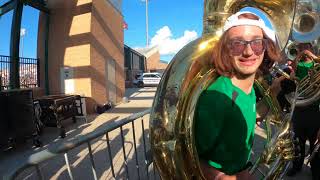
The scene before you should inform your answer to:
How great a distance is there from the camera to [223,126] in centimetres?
134

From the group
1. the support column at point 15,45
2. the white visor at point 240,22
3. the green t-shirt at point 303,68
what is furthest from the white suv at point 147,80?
the white visor at point 240,22

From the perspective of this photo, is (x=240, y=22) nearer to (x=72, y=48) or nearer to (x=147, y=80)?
(x=72, y=48)

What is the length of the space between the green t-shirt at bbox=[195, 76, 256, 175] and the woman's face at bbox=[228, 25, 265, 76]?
3.2 inches

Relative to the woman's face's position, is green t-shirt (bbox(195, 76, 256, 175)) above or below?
below

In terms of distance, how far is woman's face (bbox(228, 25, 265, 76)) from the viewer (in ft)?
4.69

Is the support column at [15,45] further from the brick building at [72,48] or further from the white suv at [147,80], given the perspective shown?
the white suv at [147,80]

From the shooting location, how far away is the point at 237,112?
139 centimetres

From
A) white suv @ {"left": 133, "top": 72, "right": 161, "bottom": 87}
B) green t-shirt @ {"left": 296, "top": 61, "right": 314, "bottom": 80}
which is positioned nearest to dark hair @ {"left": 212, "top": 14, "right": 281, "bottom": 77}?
green t-shirt @ {"left": 296, "top": 61, "right": 314, "bottom": 80}

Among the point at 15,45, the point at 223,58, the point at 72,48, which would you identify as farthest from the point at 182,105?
the point at 72,48

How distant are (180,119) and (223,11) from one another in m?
0.64

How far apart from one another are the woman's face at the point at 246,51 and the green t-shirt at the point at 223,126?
0.27 ft

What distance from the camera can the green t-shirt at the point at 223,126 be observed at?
4.33 feet

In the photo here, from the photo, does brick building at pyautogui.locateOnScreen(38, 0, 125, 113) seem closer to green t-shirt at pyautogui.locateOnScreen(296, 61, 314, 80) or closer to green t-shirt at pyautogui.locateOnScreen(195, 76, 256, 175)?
green t-shirt at pyautogui.locateOnScreen(296, 61, 314, 80)

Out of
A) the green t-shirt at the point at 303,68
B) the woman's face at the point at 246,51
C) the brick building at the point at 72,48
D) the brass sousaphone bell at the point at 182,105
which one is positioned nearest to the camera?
the brass sousaphone bell at the point at 182,105
